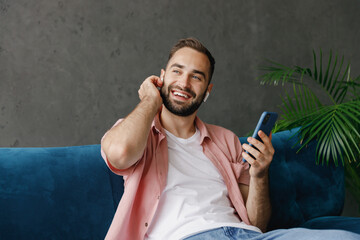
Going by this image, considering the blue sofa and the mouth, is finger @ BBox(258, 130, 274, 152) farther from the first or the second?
the blue sofa

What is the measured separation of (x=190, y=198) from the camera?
1.30m

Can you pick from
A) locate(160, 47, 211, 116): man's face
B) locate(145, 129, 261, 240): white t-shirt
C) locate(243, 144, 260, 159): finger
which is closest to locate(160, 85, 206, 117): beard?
locate(160, 47, 211, 116): man's face

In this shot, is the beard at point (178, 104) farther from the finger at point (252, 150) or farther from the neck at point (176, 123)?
the finger at point (252, 150)

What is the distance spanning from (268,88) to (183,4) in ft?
3.04

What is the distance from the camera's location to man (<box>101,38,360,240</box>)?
1.22 meters

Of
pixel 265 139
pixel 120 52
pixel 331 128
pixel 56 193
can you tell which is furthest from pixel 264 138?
pixel 120 52

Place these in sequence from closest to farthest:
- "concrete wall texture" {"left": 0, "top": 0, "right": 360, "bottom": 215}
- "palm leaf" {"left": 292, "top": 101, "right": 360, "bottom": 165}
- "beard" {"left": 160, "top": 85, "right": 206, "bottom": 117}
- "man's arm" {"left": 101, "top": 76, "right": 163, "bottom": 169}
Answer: "man's arm" {"left": 101, "top": 76, "right": 163, "bottom": 169}, "beard" {"left": 160, "top": 85, "right": 206, "bottom": 117}, "palm leaf" {"left": 292, "top": 101, "right": 360, "bottom": 165}, "concrete wall texture" {"left": 0, "top": 0, "right": 360, "bottom": 215}

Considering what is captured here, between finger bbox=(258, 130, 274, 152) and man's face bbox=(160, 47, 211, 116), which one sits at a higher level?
man's face bbox=(160, 47, 211, 116)

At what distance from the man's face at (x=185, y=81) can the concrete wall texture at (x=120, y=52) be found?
29.8 inches

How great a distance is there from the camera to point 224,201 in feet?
4.64

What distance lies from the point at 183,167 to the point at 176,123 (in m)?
0.22

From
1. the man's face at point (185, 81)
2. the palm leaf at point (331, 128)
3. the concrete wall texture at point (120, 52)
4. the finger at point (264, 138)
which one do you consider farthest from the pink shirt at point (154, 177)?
the concrete wall texture at point (120, 52)

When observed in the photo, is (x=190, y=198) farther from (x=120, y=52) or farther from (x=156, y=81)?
(x=120, y=52)

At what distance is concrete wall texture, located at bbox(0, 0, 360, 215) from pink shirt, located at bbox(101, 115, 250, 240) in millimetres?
837
